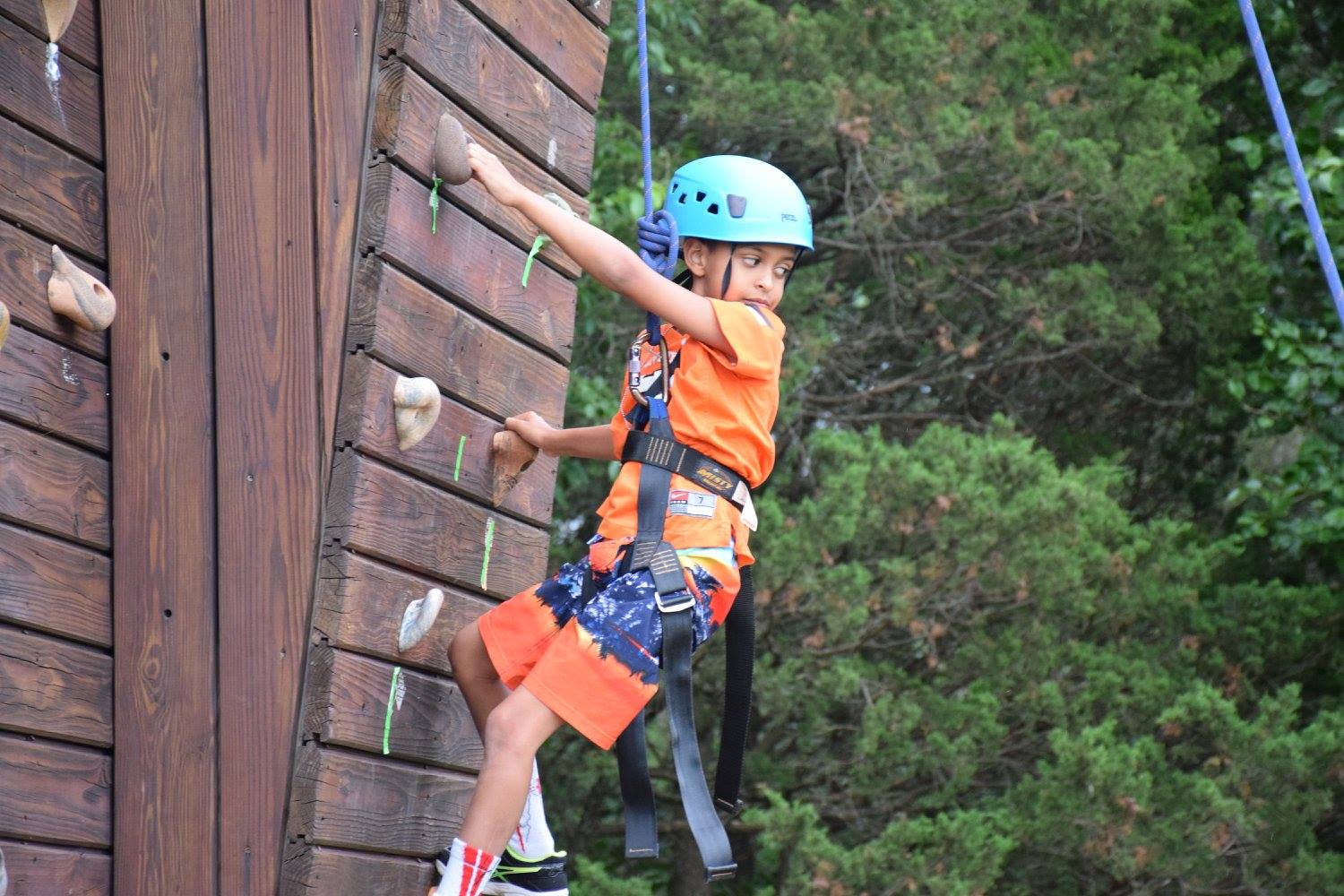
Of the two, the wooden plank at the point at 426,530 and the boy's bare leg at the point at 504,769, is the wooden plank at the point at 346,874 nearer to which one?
Answer: the boy's bare leg at the point at 504,769

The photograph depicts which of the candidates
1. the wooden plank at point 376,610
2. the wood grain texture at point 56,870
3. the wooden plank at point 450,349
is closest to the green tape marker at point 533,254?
the wooden plank at point 450,349

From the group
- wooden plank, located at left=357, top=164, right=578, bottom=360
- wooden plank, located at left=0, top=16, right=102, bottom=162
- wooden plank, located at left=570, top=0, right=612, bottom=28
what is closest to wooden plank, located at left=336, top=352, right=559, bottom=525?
wooden plank, located at left=357, top=164, right=578, bottom=360

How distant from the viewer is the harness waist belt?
3129 millimetres

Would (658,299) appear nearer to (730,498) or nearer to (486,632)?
(730,498)

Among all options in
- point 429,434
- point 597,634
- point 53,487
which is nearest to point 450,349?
point 429,434

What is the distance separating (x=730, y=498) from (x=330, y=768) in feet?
2.80

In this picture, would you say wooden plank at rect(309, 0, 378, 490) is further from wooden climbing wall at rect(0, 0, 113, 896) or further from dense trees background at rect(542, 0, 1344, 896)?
dense trees background at rect(542, 0, 1344, 896)

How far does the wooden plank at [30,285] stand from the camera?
9.75ft

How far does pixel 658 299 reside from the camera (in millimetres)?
3096

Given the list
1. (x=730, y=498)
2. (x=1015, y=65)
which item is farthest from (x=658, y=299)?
(x=1015, y=65)

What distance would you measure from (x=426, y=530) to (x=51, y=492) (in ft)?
2.23

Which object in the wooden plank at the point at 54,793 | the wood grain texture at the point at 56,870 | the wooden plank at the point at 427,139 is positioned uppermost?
the wooden plank at the point at 427,139

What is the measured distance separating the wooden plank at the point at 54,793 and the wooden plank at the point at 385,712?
15.4 inches

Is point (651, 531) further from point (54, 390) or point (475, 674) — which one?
point (54, 390)
